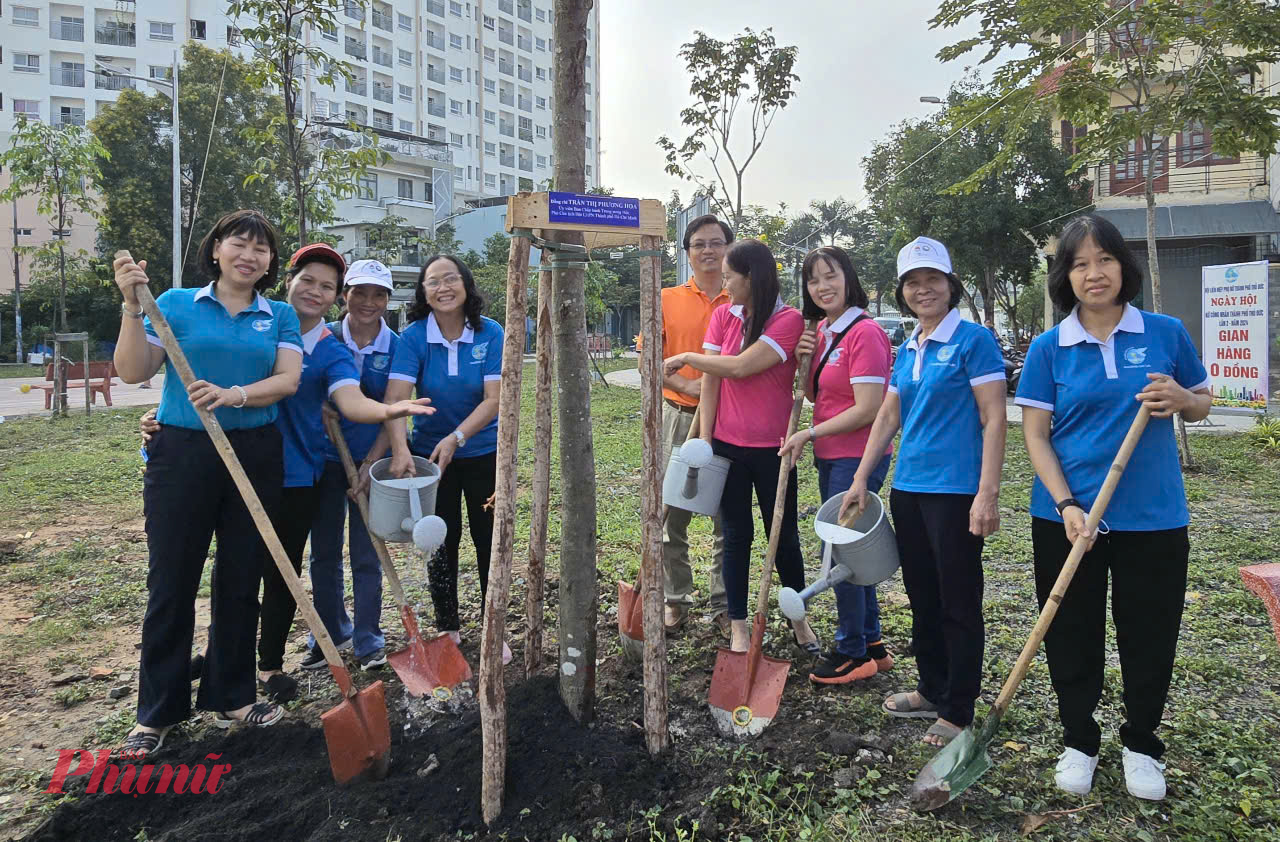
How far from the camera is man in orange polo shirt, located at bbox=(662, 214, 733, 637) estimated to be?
3.91m

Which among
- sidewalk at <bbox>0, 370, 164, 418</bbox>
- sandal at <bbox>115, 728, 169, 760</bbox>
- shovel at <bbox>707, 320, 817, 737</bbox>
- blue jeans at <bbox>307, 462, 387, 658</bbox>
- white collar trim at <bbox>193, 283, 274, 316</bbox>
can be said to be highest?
white collar trim at <bbox>193, 283, 274, 316</bbox>

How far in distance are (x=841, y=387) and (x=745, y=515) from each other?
670 mm

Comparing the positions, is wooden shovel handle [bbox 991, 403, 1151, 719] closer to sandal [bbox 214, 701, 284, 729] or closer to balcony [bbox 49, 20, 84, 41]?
sandal [bbox 214, 701, 284, 729]

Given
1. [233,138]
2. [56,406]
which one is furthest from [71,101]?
[56,406]

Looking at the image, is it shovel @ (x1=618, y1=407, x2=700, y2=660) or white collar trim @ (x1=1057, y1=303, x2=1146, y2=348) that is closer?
white collar trim @ (x1=1057, y1=303, x2=1146, y2=348)

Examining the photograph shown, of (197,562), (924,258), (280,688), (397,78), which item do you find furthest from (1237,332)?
(397,78)

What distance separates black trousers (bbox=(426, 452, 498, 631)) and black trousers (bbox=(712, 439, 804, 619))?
3.32ft

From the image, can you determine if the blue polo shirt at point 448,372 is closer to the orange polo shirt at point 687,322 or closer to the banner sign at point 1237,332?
the orange polo shirt at point 687,322

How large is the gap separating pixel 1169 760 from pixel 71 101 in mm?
54944

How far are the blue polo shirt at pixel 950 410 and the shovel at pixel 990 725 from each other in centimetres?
43

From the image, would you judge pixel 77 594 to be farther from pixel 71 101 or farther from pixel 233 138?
pixel 71 101

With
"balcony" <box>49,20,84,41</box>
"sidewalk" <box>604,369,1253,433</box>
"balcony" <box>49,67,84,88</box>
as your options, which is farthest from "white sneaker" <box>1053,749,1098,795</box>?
"balcony" <box>49,20,84,41</box>

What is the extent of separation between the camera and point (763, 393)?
3412mm

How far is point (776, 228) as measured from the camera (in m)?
12.5
